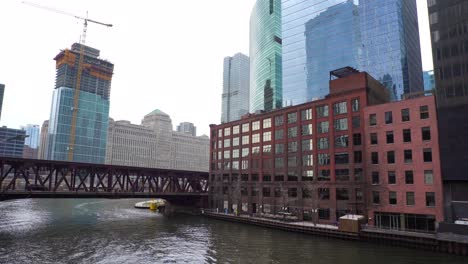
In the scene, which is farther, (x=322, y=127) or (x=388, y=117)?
(x=322, y=127)

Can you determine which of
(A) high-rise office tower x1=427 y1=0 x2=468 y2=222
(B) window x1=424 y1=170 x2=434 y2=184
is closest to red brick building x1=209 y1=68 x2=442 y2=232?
(B) window x1=424 y1=170 x2=434 y2=184

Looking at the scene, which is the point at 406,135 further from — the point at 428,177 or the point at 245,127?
the point at 245,127

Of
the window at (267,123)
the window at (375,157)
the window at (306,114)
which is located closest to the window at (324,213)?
the window at (375,157)

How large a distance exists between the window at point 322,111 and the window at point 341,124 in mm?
3525

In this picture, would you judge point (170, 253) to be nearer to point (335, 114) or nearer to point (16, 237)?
point (16, 237)

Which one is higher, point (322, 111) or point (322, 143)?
point (322, 111)

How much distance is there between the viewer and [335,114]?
230 ft

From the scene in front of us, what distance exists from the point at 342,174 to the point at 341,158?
10.9ft

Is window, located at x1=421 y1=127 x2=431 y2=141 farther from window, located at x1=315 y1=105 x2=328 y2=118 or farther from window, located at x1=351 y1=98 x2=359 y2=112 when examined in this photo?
window, located at x1=315 y1=105 x2=328 y2=118

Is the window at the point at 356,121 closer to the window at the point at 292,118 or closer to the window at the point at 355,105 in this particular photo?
the window at the point at 355,105

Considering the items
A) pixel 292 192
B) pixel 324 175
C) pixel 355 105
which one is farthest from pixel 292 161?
pixel 355 105

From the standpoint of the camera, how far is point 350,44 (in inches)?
5522

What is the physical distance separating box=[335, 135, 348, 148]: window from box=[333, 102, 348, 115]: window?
5260 mm

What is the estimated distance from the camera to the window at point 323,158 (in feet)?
230
